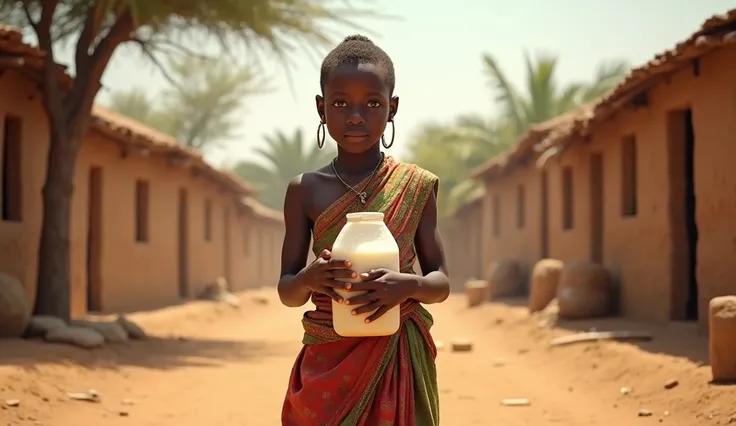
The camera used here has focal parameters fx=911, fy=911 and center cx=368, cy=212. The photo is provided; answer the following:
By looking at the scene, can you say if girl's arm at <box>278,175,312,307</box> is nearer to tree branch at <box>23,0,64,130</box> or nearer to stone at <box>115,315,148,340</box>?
tree branch at <box>23,0,64,130</box>

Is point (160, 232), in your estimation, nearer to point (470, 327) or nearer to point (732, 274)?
point (470, 327)

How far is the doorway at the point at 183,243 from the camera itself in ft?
73.3

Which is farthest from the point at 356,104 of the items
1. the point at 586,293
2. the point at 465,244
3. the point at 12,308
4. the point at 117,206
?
the point at 465,244

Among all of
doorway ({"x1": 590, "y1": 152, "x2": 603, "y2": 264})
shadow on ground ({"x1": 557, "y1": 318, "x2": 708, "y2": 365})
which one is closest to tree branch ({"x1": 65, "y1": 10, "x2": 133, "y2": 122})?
shadow on ground ({"x1": 557, "y1": 318, "x2": 708, "y2": 365})

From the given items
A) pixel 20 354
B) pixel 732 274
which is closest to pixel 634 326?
pixel 732 274

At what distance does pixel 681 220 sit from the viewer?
11422 millimetres

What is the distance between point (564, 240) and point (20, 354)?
1052cm

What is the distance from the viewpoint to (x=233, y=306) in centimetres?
2197

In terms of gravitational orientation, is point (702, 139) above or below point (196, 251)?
above

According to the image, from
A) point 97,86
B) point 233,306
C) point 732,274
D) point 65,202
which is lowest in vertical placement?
point 233,306

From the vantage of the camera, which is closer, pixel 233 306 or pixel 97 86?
pixel 97 86

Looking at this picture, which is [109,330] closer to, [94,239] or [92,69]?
[92,69]

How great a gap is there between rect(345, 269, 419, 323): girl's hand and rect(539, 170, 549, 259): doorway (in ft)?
55.7

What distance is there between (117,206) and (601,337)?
9384 millimetres
